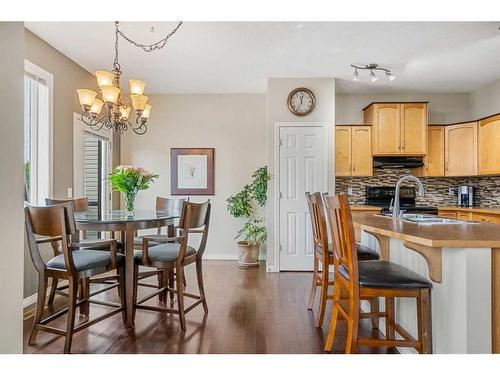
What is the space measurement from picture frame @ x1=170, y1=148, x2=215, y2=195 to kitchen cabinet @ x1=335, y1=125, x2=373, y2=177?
1890mm

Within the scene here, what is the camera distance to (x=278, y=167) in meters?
4.81

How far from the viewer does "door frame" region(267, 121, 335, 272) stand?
4.75 metres

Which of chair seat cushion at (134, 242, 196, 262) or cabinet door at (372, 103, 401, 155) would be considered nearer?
chair seat cushion at (134, 242, 196, 262)

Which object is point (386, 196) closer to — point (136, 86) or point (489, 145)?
point (489, 145)

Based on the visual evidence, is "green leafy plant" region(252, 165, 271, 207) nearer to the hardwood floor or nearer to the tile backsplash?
the tile backsplash

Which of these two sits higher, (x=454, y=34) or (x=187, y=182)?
(x=454, y=34)

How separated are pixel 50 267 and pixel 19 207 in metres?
1.36

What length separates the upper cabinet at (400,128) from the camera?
197 inches

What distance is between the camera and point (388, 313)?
2.36m

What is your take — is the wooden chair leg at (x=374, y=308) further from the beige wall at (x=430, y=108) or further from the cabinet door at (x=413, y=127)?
the beige wall at (x=430, y=108)

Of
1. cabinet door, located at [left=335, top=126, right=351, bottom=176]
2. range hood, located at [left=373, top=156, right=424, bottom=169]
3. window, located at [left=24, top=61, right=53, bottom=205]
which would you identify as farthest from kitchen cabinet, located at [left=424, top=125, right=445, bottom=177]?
window, located at [left=24, top=61, right=53, bottom=205]

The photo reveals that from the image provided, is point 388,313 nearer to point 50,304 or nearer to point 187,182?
point 50,304

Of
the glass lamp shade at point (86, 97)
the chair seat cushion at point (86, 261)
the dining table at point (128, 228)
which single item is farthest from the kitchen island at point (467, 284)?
the glass lamp shade at point (86, 97)
